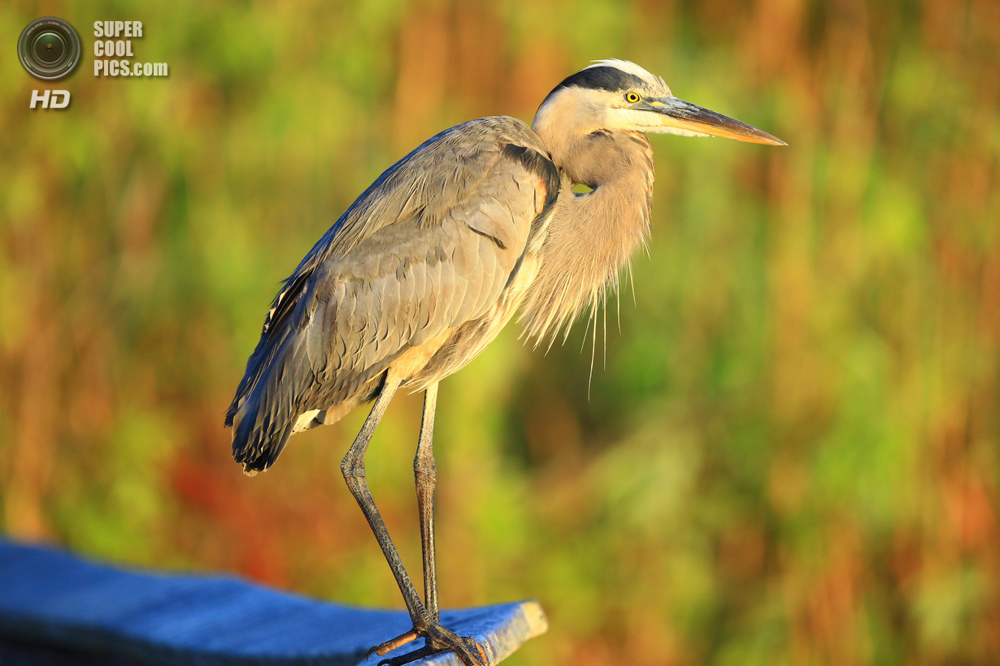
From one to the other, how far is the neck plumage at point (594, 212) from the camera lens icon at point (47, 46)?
2.93 metres

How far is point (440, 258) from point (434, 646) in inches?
31.1

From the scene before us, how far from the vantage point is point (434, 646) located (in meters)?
1.83

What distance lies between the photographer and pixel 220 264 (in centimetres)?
445

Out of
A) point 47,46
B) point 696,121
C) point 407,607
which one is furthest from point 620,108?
point 47,46

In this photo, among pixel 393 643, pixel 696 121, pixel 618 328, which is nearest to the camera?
pixel 393 643

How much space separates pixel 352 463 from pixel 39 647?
127 cm

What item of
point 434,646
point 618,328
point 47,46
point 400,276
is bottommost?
point 434,646

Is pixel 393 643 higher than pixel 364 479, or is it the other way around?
pixel 364 479

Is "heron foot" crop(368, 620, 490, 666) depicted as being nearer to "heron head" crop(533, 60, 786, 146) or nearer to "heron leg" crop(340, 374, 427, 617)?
"heron leg" crop(340, 374, 427, 617)

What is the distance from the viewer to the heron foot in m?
1.78

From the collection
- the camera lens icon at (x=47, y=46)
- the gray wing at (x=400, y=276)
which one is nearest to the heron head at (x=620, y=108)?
the gray wing at (x=400, y=276)

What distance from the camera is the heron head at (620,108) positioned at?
2.12 meters

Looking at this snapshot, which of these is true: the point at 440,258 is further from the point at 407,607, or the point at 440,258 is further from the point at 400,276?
the point at 407,607

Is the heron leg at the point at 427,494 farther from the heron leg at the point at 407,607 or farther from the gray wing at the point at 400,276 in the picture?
the gray wing at the point at 400,276
